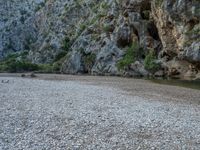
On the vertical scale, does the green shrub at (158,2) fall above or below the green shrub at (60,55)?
above

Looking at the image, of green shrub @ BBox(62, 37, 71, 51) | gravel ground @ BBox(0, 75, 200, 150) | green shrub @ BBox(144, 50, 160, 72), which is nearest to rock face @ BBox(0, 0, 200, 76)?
green shrub @ BBox(144, 50, 160, 72)

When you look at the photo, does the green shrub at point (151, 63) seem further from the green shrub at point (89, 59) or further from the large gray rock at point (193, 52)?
the green shrub at point (89, 59)

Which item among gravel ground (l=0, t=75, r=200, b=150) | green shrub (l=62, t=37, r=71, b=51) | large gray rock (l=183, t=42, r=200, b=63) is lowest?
gravel ground (l=0, t=75, r=200, b=150)

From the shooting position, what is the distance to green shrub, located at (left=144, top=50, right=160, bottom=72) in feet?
236

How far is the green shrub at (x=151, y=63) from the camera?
72006 mm

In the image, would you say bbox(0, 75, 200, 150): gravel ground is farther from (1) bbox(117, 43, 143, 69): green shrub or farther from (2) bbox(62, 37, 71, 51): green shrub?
(2) bbox(62, 37, 71, 51): green shrub

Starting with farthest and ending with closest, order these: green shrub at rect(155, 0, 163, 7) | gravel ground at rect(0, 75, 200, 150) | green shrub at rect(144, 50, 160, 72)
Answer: green shrub at rect(144, 50, 160, 72)
green shrub at rect(155, 0, 163, 7)
gravel ground at rect(0, 75, 200, 150)

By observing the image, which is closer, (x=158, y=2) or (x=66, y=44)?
(x=158, y=2)

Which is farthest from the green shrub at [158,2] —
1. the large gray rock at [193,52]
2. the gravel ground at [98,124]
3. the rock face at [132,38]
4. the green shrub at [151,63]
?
the gravel ground at [98,124]

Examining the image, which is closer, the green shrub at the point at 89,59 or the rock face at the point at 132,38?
the rock face at the point at 132,38

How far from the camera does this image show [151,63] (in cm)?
7256

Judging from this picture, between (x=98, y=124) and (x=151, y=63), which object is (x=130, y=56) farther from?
(x=98, y=124)

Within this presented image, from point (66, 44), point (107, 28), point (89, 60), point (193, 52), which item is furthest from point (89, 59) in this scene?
point (193, 52)

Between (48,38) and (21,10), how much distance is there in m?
57.8
